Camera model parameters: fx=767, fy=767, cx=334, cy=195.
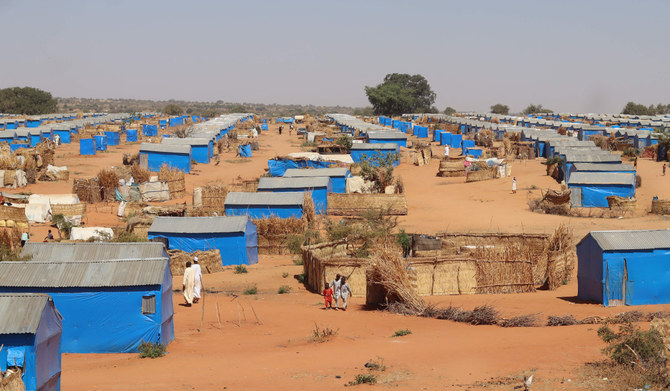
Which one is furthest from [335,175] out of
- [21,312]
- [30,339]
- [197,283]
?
[30,339]

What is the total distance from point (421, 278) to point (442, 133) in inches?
1897

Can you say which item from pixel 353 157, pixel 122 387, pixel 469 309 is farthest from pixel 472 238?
pixel 353 157

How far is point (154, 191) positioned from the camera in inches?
1332

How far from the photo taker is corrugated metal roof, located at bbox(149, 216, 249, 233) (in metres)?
23.1

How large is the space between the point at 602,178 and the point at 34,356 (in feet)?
87.6

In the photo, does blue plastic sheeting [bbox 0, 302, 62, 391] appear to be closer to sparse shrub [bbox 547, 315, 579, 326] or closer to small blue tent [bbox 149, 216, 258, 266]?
sparse shrub [bbox 547, 315, 579, 326]

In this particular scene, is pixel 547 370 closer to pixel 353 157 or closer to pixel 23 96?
pixel 353 157

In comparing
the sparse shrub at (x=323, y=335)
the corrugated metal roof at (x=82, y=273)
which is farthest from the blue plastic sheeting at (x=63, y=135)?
the sparse shrub at (x=323, y=335)

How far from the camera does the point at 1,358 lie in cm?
1075

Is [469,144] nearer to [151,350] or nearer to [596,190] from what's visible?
[596,190]

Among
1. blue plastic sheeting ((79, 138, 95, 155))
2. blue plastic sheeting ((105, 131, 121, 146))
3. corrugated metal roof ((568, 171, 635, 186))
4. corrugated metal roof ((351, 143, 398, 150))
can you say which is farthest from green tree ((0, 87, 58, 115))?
corrugated metal roof ((568, 171, 635, 186))

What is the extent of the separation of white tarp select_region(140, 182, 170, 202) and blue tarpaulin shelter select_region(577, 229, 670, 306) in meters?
21.9

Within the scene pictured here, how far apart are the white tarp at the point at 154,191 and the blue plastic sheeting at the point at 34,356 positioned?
2283 cm

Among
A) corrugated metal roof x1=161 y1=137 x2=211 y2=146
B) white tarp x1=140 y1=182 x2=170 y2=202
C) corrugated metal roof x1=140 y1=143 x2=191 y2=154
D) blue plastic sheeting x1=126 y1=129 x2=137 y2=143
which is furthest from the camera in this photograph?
blue plastic sheeting x1=126 y1=129 x2=137 y2=143
